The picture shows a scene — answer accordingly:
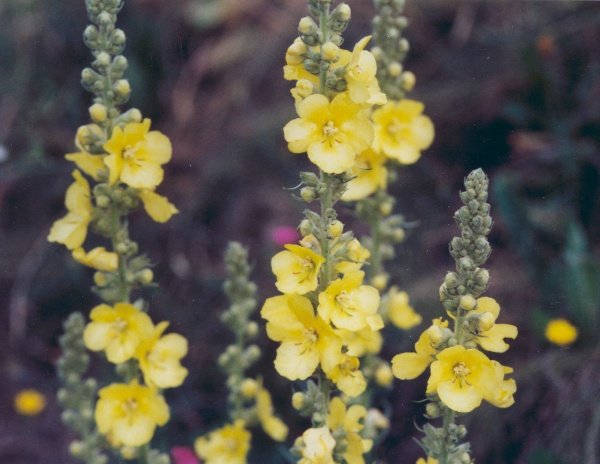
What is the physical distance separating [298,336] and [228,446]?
0.98 m

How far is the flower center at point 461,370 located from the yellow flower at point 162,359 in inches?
38.7

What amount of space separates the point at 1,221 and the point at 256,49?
220 centimetres

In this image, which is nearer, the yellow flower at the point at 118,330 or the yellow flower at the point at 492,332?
the yellow flower at the point at 492,332

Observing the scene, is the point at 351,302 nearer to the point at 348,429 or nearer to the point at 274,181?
the point at 348,429

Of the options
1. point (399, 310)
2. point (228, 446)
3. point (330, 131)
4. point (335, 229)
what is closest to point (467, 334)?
point (335, 229)

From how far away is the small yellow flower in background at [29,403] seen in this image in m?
4.83

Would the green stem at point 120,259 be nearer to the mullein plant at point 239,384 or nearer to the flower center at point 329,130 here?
the mullein plant at point 239,384

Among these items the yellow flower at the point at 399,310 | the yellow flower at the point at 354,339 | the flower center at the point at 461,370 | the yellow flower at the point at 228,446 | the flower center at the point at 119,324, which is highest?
the yellow flower at the point at 399,310

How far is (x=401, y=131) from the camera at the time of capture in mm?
3193

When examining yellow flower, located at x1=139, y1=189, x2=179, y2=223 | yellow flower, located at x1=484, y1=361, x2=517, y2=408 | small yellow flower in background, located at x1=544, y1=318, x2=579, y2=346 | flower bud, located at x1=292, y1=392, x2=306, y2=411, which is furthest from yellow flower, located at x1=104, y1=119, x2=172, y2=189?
small yellow flower in background, located at x1=544, y1=318, x2=579, y2=346

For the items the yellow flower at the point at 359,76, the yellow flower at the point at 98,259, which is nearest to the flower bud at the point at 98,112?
the yellow flower at the point at 98,259

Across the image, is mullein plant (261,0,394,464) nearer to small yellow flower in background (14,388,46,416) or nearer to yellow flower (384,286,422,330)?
yellow flower (384,286,422,330)

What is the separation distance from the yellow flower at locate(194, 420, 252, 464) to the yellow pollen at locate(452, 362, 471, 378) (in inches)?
45.3

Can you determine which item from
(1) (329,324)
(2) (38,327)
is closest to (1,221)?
(2) (38,327)
